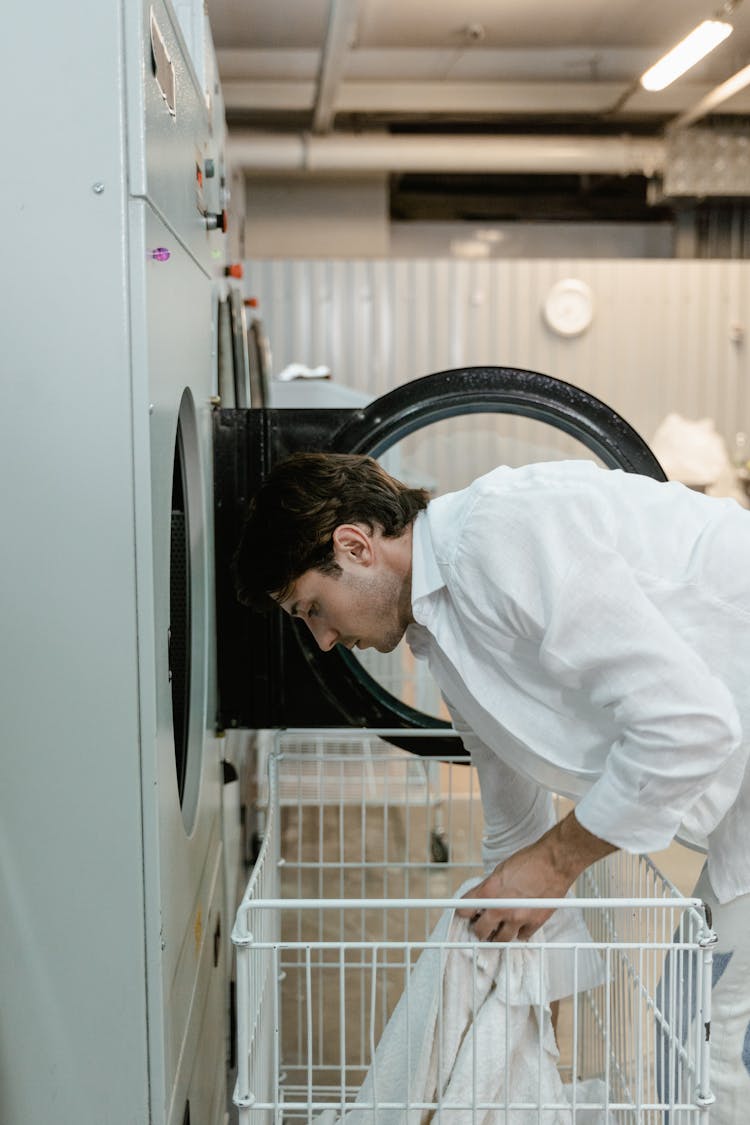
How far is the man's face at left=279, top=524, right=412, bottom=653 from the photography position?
150cm

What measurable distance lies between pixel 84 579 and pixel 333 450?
929 mm

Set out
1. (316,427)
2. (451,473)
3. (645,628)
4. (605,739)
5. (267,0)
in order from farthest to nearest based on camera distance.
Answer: (451,473)
(267,0)
(316,427)
(605,739)
(645,628)

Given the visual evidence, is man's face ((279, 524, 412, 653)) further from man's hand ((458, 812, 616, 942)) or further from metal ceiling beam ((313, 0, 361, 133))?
metal ceiling beam ((313, 0, 361, 133))

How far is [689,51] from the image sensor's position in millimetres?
4770

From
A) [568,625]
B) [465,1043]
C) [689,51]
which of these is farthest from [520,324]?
[465,1043]

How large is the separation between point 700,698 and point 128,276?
805mm

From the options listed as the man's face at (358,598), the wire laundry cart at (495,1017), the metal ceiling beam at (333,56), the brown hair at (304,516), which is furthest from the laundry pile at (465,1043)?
the metal ceiling beam at (333,56)

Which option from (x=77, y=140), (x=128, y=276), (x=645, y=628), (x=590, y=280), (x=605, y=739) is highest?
(x=590, y=280)

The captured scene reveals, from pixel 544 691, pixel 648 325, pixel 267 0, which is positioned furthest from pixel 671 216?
pixel 544 691

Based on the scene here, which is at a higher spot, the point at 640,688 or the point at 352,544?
the point at 352,544

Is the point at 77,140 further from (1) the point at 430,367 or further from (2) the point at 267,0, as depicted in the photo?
(1) the point at 430,367

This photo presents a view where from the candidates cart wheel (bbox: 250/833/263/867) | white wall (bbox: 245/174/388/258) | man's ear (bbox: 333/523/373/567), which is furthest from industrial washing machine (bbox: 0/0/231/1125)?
white wall (bbox: 245/174/388/258)

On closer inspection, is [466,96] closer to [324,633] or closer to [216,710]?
[216,710]

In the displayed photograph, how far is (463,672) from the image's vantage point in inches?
56.7
